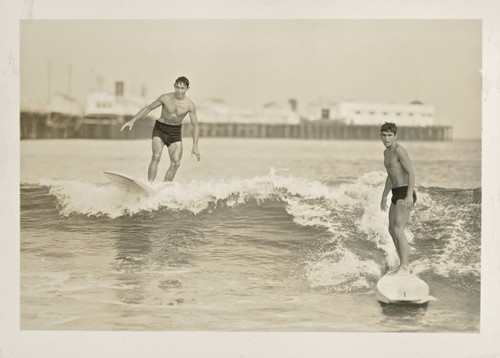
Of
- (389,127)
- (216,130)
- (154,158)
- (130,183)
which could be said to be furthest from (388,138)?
(130,183)

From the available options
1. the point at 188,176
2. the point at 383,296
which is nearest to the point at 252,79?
the point at 188,176

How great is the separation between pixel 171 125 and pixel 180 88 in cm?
22

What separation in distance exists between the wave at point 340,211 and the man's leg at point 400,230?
4 cm

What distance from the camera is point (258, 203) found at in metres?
3.99

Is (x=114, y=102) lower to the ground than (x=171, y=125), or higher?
higher

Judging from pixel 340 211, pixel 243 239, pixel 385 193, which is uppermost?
pixel 385 193

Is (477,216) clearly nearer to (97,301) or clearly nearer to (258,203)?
(258,203)

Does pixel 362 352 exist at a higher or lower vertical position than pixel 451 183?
lower

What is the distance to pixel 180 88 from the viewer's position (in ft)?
12.9

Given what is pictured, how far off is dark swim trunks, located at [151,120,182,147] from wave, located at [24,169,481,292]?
253mm

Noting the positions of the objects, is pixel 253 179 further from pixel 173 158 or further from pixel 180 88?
pixel 180 88

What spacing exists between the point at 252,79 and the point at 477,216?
1.45m

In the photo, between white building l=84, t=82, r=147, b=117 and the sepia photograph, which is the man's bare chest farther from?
white building l=84, t=82, r=147, b=117

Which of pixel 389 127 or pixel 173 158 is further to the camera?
pixel 173 158
